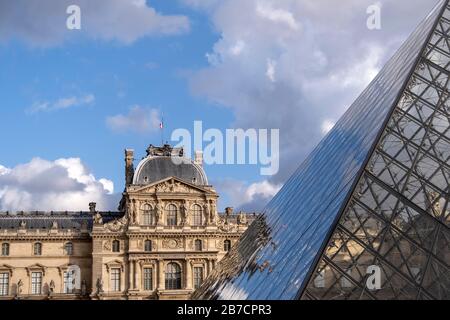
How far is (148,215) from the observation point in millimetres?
68375

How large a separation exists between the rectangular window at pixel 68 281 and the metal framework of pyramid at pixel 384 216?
49.5 meters

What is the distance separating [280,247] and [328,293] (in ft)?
21.6

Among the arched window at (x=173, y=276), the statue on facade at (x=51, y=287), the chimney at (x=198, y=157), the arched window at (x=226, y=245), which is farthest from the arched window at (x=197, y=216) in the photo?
the statue on facade at (x=51, y=287)

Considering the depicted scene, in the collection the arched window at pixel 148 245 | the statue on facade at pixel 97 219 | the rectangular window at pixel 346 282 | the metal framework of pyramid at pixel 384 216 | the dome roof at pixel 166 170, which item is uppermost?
the dome roof at pixel 166 170

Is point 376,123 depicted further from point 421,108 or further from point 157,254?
point 157,254

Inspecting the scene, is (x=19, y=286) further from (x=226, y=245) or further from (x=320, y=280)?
(x=320, y=280)

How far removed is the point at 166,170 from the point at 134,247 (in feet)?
27.5

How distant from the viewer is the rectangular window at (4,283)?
218ft

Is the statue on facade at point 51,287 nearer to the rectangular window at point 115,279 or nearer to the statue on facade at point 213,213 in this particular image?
the rectangular window at point 115,279

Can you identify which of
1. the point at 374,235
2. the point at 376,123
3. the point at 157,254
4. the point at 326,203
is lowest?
the point at 374,235

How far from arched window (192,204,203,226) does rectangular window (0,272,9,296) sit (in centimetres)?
1875
